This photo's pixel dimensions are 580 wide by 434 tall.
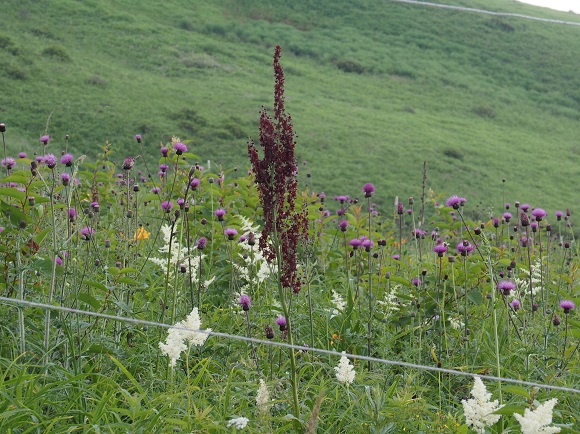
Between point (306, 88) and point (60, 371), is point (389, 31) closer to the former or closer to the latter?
point (306, 88)

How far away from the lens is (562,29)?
43.9 meters

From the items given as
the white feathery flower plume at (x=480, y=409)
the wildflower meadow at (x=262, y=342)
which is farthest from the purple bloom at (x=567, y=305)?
the white feathery flower plume at (x=480, y=409)

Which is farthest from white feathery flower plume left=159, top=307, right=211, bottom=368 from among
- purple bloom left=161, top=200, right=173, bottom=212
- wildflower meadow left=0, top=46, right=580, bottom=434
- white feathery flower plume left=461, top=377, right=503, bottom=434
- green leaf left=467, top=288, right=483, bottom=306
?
green leaf left=467, top=288, right=483, bottom=306

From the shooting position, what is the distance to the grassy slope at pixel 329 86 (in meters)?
21.5

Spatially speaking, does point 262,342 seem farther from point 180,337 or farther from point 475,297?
point 475,297

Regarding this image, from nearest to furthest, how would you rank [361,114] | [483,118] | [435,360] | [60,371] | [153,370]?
[60,371] < [153,370] < [435,360] < [361,114] < [483,118]

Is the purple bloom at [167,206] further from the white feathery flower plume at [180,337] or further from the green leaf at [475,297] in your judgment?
the green leaf at [475,297]

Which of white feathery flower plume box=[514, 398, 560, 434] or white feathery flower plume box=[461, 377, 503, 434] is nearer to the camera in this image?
white feathery flower plume box=[514, 398, 560, 434]

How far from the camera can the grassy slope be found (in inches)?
846

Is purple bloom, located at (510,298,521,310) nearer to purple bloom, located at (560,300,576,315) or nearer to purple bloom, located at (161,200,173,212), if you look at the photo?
purple bloom, located at (560,300,576,315)

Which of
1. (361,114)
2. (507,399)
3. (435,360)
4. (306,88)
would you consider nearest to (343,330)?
(435,360)

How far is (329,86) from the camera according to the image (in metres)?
31.2

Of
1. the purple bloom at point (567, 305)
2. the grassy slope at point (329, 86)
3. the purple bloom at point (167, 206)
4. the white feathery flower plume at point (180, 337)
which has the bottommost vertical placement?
the grassy slope at point (329, 86)

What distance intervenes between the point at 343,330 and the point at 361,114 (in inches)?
964
